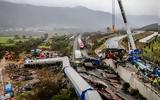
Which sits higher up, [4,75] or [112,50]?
[112,50]

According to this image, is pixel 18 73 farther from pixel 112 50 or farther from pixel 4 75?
pixel 112 50

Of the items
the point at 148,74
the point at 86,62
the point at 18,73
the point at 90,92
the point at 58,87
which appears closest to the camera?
the point at 90,92

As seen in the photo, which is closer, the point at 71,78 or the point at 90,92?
the point at 90,92

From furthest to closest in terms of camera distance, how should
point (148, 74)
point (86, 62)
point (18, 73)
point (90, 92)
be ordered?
point (18, 73), point (86, 62), point (148, 74), point (90, 92)

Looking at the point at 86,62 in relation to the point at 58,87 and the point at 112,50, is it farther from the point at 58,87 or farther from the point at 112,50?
the point at 58,87

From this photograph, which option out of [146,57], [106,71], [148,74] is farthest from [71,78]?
[146,57]

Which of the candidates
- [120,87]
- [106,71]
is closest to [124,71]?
[120,87]

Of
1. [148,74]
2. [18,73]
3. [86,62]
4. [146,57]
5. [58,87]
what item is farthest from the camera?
[18,73]

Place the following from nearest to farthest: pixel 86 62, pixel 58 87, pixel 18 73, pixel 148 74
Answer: pixel 148 74 < pixel 58 87 < pixel 86 62 < pixel 18 73

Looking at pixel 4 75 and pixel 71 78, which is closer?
pixel 71 78
